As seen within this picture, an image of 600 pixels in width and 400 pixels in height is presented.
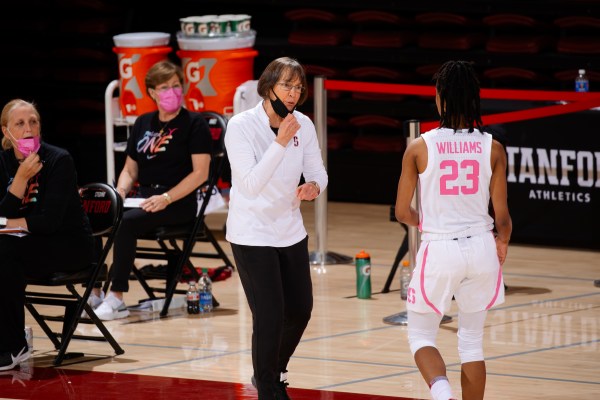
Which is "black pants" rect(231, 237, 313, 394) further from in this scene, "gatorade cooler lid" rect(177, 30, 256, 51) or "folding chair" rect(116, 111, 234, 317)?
"gatorade cooler lid" rect(177, 30, 256, 51)

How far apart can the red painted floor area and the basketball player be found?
1092mm

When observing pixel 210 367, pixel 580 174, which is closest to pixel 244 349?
pixel 210 367

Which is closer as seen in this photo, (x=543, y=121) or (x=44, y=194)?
(x=44, y=194)

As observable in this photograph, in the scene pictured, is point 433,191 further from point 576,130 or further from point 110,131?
point 110,131

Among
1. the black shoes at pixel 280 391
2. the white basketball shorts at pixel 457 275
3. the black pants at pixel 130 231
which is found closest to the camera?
the white basketball shorts at pixel 457 275

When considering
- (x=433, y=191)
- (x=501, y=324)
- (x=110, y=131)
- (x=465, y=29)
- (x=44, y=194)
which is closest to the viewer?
(x=433, y=191)

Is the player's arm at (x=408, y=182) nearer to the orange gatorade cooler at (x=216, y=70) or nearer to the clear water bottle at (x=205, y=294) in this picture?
the clear water bottle at (x=205, y=294)

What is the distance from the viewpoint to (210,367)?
249 inches

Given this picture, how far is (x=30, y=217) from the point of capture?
6246 mm

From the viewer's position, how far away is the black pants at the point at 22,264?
617cm

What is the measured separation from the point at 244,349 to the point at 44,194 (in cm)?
129

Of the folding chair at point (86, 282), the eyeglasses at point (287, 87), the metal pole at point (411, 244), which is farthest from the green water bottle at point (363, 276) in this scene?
the eyeglasses at point (287, 87)

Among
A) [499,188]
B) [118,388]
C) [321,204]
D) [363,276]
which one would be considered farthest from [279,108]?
[321,204]

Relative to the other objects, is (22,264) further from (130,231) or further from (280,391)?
(280,391)
